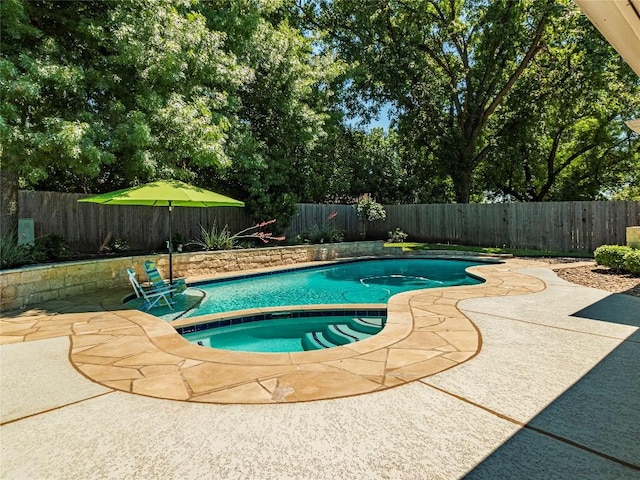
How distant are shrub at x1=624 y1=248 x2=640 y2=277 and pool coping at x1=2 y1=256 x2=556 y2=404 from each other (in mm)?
4654

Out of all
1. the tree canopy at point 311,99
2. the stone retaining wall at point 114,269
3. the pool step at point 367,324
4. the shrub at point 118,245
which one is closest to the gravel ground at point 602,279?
the pool step at point 367,324

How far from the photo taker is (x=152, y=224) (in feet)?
35.4

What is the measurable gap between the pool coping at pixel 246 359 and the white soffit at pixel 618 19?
A: 9.95 ft

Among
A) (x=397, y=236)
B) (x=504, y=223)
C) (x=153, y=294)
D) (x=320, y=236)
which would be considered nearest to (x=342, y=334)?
(x=153, y=294)

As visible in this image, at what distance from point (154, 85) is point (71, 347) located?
5.97m

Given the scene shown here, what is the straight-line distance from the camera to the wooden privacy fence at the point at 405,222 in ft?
30.3

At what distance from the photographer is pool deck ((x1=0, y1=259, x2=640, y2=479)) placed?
6.48 feet

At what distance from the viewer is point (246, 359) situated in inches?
139

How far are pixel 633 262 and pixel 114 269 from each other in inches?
414

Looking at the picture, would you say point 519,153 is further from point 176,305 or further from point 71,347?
point 71,347

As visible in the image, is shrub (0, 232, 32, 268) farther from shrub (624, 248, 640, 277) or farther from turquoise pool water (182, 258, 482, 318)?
shrub (624, 248, 640, 277)

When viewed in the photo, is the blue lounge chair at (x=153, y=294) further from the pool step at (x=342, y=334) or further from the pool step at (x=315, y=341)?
the pool step at (x=342, y=334)

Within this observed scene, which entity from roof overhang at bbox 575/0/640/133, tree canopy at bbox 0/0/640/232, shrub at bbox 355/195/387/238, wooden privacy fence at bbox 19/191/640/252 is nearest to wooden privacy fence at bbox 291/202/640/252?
wooden privacy fence at bbox 19/191/640/252

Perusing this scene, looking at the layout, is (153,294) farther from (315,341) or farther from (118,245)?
(118,245)
